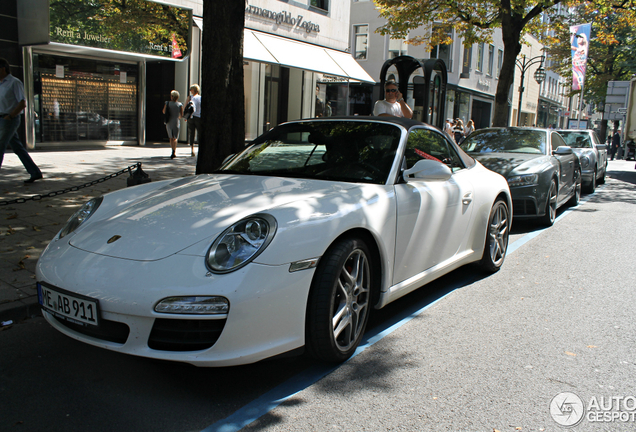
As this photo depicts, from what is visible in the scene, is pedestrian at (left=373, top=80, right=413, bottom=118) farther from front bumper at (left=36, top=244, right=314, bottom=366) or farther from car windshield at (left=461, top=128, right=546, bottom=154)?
front bumper at (left=36, top=244, right=314, bottom=366)

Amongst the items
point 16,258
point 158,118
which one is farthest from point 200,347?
point 158,118

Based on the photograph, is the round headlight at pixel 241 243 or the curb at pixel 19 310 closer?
the round headlight at pixel 241 243

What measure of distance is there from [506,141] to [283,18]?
13.8 meters

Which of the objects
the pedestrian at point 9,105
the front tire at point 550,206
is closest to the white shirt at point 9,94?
the pedestrian at point 9,105

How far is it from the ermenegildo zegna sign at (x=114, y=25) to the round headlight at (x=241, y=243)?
1288 cm

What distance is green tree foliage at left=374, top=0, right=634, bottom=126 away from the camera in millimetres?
15305

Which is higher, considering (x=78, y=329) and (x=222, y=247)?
(x=222, y=247)

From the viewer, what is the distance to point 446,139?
491 centimetres

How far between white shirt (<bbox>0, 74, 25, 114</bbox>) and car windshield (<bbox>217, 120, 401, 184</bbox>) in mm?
5461

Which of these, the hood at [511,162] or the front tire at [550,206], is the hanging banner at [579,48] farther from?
the front tire at [550,206]

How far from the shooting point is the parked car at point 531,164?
24.8 ft

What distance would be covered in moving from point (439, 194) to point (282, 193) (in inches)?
55.4

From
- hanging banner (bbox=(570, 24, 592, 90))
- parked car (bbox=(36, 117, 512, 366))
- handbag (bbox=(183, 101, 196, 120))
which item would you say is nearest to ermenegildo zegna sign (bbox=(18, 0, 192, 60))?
handbag (bbox=(183, 101, 196, 120))

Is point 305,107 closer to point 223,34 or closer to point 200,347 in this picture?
point 223,34
